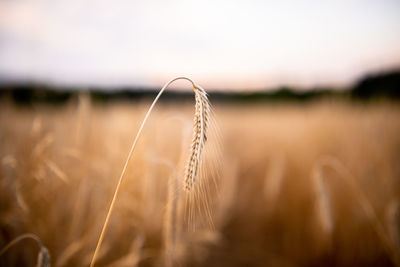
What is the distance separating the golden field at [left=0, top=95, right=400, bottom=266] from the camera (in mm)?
1135

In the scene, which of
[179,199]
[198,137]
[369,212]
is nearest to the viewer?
[198,137]

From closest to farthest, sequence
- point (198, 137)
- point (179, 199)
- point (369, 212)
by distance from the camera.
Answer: point (198, 137) → point (179, 199) → point (369, 212)

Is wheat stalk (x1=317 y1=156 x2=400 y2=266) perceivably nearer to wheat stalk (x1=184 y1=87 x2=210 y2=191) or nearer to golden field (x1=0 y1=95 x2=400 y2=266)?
golden field (x1=0 y1=95 x2=400 y2=266)

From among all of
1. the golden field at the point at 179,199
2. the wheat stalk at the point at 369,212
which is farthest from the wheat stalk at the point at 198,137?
the wheat stalk at the point at 369,212

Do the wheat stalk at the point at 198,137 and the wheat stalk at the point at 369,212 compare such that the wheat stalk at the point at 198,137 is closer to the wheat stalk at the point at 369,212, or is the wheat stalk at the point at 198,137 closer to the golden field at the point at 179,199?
the golden field at the point at 179,199

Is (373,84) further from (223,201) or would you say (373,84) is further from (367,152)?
(223,201)

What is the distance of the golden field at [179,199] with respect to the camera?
1135 millimetres

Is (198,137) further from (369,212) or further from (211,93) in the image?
(369,212)

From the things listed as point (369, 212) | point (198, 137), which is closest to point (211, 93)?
point (198, 137)

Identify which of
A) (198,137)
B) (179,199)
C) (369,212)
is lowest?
(369,212)

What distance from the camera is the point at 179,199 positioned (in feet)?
3.16

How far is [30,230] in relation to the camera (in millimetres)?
1159

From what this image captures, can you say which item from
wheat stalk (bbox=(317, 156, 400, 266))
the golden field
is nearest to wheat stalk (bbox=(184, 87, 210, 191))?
the golden field

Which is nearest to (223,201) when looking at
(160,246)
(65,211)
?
(160,246)
